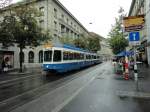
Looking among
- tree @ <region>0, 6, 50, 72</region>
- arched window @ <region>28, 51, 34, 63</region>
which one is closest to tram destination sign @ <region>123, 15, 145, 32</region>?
tree @ <region>0, 6, 50, 72</region>

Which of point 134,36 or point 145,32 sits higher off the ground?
point 145,32

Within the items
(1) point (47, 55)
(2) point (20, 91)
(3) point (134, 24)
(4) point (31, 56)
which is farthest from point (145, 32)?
(2) point (20, 91)

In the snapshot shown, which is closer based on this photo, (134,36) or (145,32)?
(134,36)

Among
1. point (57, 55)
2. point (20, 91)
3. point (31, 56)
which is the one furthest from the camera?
point (31, 56)

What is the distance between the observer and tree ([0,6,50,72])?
26812 mm

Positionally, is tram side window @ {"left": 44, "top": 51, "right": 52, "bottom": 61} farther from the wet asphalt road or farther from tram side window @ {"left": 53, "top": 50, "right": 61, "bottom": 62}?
the wet asphalt road

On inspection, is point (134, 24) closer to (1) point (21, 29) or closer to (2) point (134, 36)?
(2) point (134, 36)

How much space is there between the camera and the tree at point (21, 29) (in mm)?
26812

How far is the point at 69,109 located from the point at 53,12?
153 feet

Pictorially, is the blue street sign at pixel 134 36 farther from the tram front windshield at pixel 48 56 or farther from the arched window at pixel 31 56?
the arched window at pixel 31 56

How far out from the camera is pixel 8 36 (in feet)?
88.0

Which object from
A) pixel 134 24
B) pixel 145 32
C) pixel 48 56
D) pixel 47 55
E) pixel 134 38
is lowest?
pixel 48 56

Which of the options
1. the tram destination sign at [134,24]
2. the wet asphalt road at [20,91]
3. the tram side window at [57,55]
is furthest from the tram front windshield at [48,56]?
the tram destination sign at [134,24]

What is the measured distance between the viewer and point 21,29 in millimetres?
27516
